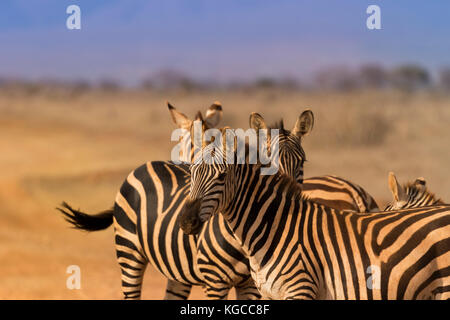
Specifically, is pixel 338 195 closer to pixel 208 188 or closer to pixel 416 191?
pixel 416 191

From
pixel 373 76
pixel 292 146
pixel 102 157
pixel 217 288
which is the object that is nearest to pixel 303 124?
pixel 292 146

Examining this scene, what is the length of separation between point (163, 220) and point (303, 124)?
1.52 m

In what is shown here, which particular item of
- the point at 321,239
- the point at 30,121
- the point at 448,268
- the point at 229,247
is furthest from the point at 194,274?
the point at 30,121

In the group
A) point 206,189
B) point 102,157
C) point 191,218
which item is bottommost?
point 191,218

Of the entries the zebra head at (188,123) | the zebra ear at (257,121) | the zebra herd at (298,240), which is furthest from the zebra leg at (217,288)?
the zebra ear at (257,121)

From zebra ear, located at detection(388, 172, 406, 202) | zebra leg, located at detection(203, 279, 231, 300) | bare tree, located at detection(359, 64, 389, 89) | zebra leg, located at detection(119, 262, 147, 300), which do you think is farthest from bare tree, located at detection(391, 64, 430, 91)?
zebra leg, located at detection(203, 279, 231, 300)

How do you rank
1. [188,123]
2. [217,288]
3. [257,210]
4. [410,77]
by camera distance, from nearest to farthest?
[257,210] → [217,288] → [188,123] → [410,77]

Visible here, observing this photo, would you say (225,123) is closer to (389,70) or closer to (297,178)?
(297,178)

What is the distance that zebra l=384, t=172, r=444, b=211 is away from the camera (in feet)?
21.1

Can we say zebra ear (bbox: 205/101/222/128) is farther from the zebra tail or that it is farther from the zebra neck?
the zebra neck

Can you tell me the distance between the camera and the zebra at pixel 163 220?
6.29 meters

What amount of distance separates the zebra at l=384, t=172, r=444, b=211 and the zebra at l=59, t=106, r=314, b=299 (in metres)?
0.85

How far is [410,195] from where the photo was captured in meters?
6.59

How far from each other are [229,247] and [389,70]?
5562 centimetres
